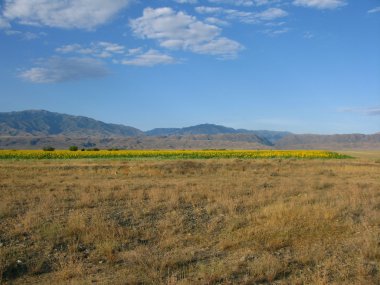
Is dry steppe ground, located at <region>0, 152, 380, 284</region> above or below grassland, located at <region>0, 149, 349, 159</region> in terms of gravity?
above

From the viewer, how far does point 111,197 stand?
16.9 m

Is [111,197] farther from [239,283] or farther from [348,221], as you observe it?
[239,283]

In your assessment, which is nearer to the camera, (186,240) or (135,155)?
(186,240)

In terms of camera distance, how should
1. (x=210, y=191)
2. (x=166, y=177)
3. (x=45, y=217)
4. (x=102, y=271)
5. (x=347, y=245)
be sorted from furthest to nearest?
(x=166, y=177), (x=210, y=191), (x=45, y=217), (x=347, y=245), (x=102, y=271)

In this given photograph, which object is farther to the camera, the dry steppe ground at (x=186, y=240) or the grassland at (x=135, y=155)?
the grassland at (x=135, y=155)

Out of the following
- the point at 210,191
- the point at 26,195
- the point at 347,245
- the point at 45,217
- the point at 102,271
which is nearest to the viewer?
the point at 102,271

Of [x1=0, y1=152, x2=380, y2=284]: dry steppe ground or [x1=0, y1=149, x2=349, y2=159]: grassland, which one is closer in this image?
[x1=0, y1=152, x2=380, y2=284]: dry steppe ground

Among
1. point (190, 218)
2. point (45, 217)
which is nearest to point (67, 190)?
point (45, 217)

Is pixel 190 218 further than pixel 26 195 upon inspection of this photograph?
No

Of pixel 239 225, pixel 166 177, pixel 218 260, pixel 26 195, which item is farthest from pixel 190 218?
pixel 166 177

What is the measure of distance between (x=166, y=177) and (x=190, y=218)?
15.3 m

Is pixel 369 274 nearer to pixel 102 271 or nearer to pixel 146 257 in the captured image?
pixel 146 257

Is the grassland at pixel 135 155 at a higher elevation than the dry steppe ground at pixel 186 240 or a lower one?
lower

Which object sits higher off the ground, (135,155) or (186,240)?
(186,240)
